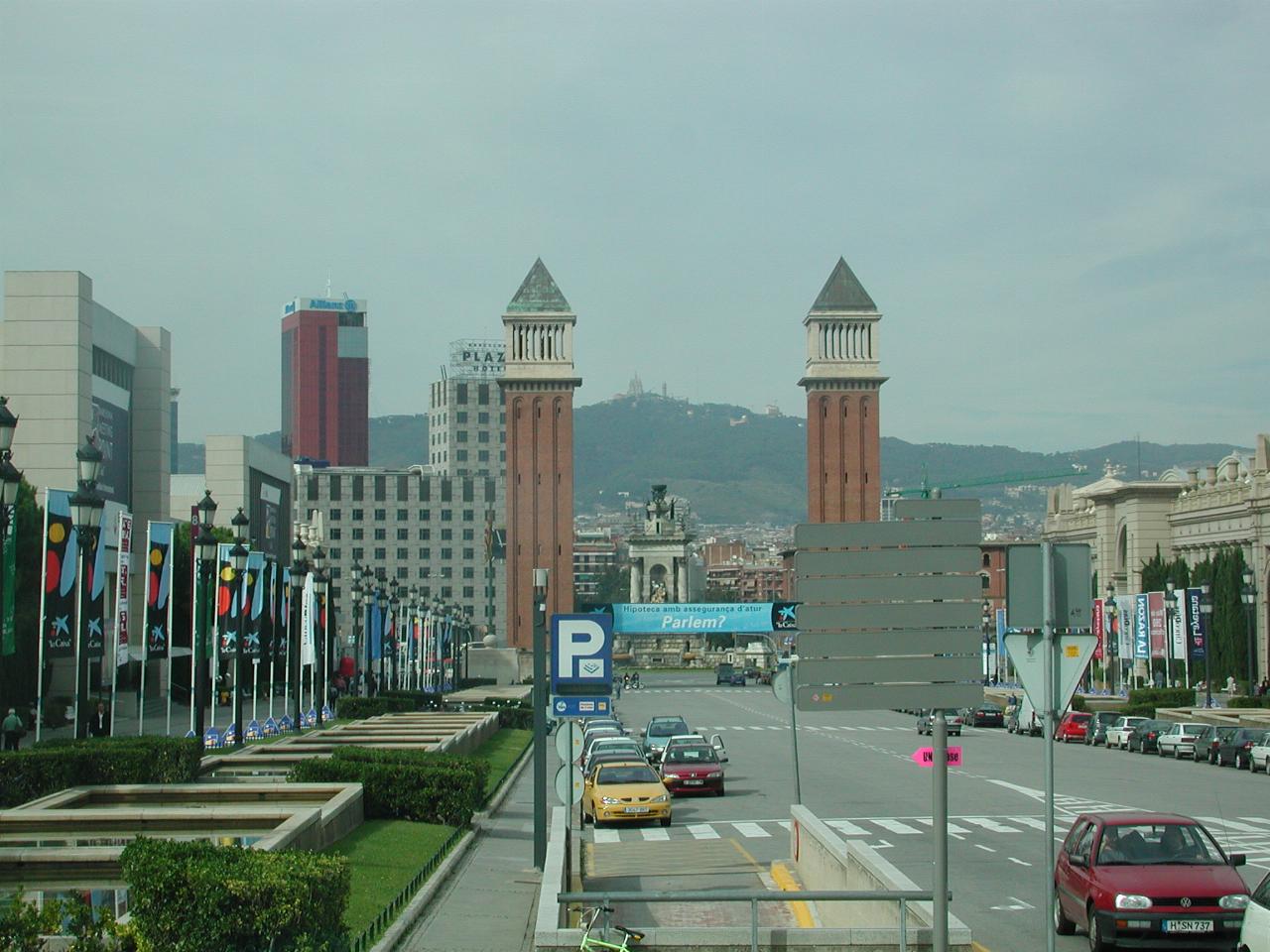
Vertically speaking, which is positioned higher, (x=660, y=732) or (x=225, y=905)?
(x=225, y=905)

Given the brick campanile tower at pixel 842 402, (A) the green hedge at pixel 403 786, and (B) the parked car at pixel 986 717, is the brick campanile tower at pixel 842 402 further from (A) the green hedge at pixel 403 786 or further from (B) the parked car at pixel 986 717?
(A) the green hedge at pixel 403 786

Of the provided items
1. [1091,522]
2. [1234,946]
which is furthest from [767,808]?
[1091,522]

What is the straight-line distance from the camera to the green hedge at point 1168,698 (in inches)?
2869

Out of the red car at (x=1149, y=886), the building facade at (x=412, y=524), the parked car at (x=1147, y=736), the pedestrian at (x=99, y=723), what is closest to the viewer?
the red car at (x=1149, y=886)

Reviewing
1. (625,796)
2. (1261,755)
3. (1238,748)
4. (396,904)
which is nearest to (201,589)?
(625,796)

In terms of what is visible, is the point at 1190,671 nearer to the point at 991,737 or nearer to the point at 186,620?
the point at 991,737

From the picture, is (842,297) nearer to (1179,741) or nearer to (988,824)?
(1179,741)

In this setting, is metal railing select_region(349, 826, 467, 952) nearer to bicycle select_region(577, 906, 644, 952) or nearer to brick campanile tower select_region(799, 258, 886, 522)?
bicycle select_region(577, 906, 644, 952)

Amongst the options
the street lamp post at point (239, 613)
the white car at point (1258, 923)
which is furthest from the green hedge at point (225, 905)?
the street lamp post at point (239, 613)

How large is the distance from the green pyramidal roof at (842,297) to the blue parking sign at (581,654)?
11482 centimetres

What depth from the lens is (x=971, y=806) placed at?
32.1 metres

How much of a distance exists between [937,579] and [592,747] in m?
27.1

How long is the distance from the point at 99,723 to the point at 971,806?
2076cm

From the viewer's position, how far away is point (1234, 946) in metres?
15.1
